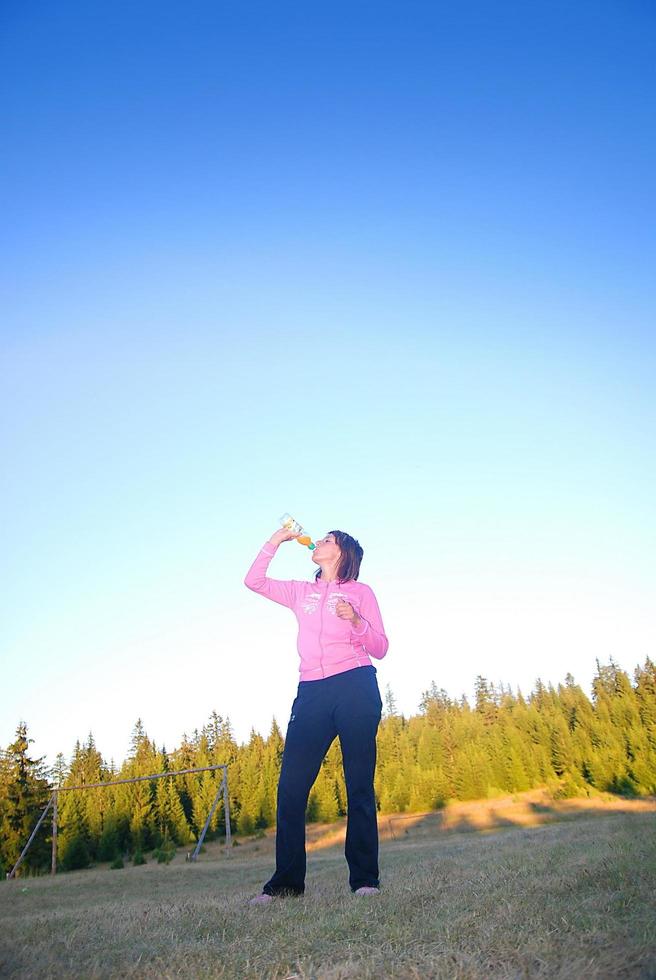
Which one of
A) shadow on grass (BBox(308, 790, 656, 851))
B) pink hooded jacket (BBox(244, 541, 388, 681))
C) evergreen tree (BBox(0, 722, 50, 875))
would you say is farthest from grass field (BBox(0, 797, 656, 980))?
evergreen tree (BBox(0, 722, 50, 875))

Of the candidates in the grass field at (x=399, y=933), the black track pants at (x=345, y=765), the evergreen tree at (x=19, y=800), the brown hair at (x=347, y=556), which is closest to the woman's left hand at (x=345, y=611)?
the black track pants at (x=345, y=765)

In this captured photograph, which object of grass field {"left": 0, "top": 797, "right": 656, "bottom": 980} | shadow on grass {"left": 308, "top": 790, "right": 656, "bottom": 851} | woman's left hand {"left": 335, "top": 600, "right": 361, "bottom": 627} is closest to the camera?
grass field {"left": 0, "top": 797, "right": 656, "bottom": 980}

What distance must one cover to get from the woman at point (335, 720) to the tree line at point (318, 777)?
22.7m

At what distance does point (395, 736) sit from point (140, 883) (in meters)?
33.8

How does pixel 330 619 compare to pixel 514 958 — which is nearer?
pixel 514 958

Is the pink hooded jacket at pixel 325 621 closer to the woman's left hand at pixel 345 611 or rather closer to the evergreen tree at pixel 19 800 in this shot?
the woman's left hand at pixel 345 611

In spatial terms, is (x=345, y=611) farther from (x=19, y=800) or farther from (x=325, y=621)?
(x=19, y=800)

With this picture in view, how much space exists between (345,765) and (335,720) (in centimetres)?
25

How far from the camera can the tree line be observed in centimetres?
2664

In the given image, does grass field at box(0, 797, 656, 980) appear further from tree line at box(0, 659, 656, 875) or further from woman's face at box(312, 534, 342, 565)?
tree line at box(0, 659, 656, 875)

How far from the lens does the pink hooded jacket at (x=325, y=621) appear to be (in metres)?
3.83

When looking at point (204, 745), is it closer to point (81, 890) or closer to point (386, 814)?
point (386, 814)

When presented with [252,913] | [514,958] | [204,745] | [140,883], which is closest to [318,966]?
[514,958]

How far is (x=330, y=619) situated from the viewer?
3945mm
